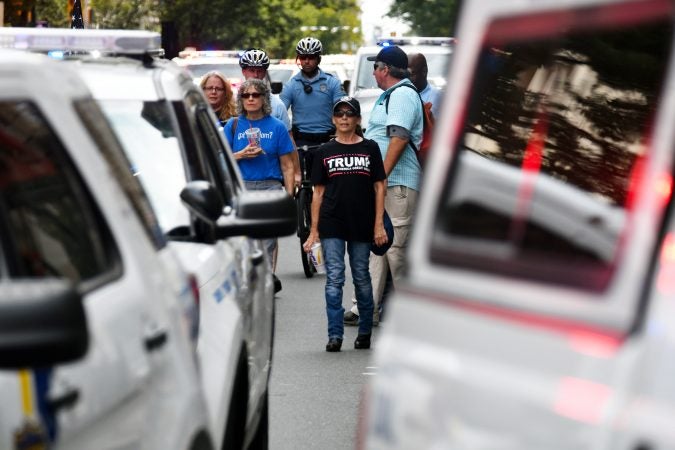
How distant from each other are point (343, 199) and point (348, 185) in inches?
4.1

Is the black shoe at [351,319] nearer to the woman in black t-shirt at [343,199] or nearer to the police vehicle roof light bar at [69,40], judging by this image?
the woman in black t-shirt at [343,199]

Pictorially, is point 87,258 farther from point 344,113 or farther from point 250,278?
point 344,113

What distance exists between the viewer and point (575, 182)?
523cm

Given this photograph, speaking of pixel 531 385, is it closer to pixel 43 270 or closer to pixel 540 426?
pixel 540 426

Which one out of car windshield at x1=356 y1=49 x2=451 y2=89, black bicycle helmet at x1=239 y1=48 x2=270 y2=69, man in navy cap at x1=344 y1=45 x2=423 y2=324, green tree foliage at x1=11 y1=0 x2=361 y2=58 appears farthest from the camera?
green tree foliage at x1=11 y1=0 x2=361 y2=58

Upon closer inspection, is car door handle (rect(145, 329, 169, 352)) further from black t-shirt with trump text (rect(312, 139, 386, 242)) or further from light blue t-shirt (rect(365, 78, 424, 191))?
light blue t-shirt (rect(365, 78, 424, 191))

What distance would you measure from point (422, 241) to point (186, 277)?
1802 millimetres

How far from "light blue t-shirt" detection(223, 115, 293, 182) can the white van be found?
31.9 ft

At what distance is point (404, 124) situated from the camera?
1216 centimetres

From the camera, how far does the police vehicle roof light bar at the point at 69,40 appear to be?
5.68 m

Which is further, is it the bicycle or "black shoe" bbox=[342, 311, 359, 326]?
the bicycle

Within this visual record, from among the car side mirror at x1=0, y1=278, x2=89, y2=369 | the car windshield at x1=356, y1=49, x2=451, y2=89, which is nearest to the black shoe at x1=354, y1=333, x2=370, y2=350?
the car side mirror at x1=0, y1=278, x2=89, y2=369

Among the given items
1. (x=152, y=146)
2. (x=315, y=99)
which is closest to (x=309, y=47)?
(x=315, y=99)

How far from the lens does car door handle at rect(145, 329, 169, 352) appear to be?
3980 mm
